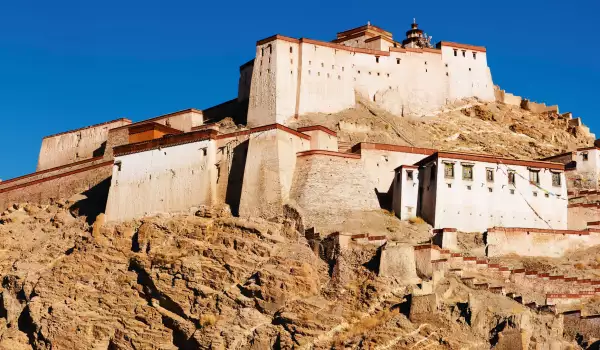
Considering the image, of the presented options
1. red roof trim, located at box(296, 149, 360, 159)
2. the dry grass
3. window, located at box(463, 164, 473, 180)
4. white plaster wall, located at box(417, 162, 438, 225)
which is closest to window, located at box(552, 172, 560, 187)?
window, located at box(463, 164, 473, 180)

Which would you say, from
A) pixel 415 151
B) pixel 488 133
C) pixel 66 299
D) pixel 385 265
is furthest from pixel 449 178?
pixel 66 299

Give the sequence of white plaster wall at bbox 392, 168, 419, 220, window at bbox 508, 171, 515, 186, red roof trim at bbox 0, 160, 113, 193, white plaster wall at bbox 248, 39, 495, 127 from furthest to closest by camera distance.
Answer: white plaster wall at bbox 248, 39, 495, 127
red roof trim at bbox 0, 160, 113, 193
window at bbox 508, 171, 515, 186
white plaster wall at bbox 392, 168, 419, 220

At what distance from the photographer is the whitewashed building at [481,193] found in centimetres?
4759

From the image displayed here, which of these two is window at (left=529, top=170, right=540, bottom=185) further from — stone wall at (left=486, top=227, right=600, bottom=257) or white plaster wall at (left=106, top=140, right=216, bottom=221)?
white plaster wall at (left=106, top=140, right=216, bottom=221)

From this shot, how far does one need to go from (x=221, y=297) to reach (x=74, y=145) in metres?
25.3

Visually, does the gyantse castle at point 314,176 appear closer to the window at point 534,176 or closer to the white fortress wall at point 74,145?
the window at point 534,176

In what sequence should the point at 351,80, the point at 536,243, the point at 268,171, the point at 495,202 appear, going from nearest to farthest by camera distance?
the point at 536,243 < the point at 268,171 < the point at 495,202 < the point at 351,80

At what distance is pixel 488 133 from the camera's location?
59.5 meters

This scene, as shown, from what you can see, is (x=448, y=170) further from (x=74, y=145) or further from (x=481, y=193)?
(x=74, y=145)

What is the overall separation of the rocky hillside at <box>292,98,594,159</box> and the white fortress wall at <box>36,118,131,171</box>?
1308 centimetres

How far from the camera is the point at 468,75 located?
63344 millimetres

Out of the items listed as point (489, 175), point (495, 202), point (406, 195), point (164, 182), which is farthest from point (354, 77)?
point (164, 182)

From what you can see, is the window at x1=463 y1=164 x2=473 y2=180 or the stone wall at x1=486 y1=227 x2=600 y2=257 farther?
the window at x1=463 y1=164 x2=473 y2=180

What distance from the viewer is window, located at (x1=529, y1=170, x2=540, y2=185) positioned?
4906cm
